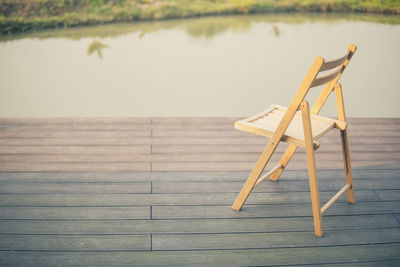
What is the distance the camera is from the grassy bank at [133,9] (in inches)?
192

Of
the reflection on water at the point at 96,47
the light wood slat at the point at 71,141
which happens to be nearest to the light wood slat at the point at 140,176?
the light wood slat at the point at 71,141

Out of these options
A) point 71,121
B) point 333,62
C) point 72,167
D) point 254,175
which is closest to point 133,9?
point 71,121

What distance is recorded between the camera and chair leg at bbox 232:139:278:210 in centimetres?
192

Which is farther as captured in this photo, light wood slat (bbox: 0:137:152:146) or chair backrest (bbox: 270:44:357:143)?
light wood slat (bbox: 0:137:152:146)

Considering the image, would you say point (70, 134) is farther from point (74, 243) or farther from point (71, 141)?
point (74, 243)

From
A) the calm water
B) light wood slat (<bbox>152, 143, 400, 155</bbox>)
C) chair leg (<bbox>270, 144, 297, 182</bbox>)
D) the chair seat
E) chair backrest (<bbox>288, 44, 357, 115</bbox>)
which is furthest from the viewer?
the calm water

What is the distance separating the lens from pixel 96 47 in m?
4.93

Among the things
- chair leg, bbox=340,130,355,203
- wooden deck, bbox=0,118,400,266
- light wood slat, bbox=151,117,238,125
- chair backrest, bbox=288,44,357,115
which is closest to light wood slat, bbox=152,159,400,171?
wooden deck, bbox=0,118,400,266

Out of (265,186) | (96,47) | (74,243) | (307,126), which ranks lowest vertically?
(74,243)

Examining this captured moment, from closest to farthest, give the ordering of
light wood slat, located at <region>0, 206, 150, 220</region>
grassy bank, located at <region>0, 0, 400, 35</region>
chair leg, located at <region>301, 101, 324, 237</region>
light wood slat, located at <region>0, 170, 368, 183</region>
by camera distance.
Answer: chair leg, located at <region>301, 101, 324, 237</region>, light wood slat, located at <region>0, 206, 150, 220</region>, light wood slat, located at <region>0, 170, 368, 183</region>, grassy bank, located at <region>0, 0, 400, 35</region>

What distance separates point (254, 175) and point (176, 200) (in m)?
0.44

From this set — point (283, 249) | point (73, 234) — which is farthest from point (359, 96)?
point (73, 234)

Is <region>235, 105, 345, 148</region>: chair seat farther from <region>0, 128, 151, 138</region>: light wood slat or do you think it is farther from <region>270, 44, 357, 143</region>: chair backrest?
<region>0, 128, 151, 138</region>: light wood slat

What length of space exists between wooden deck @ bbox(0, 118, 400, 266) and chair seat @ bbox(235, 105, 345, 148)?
16.0 inches
